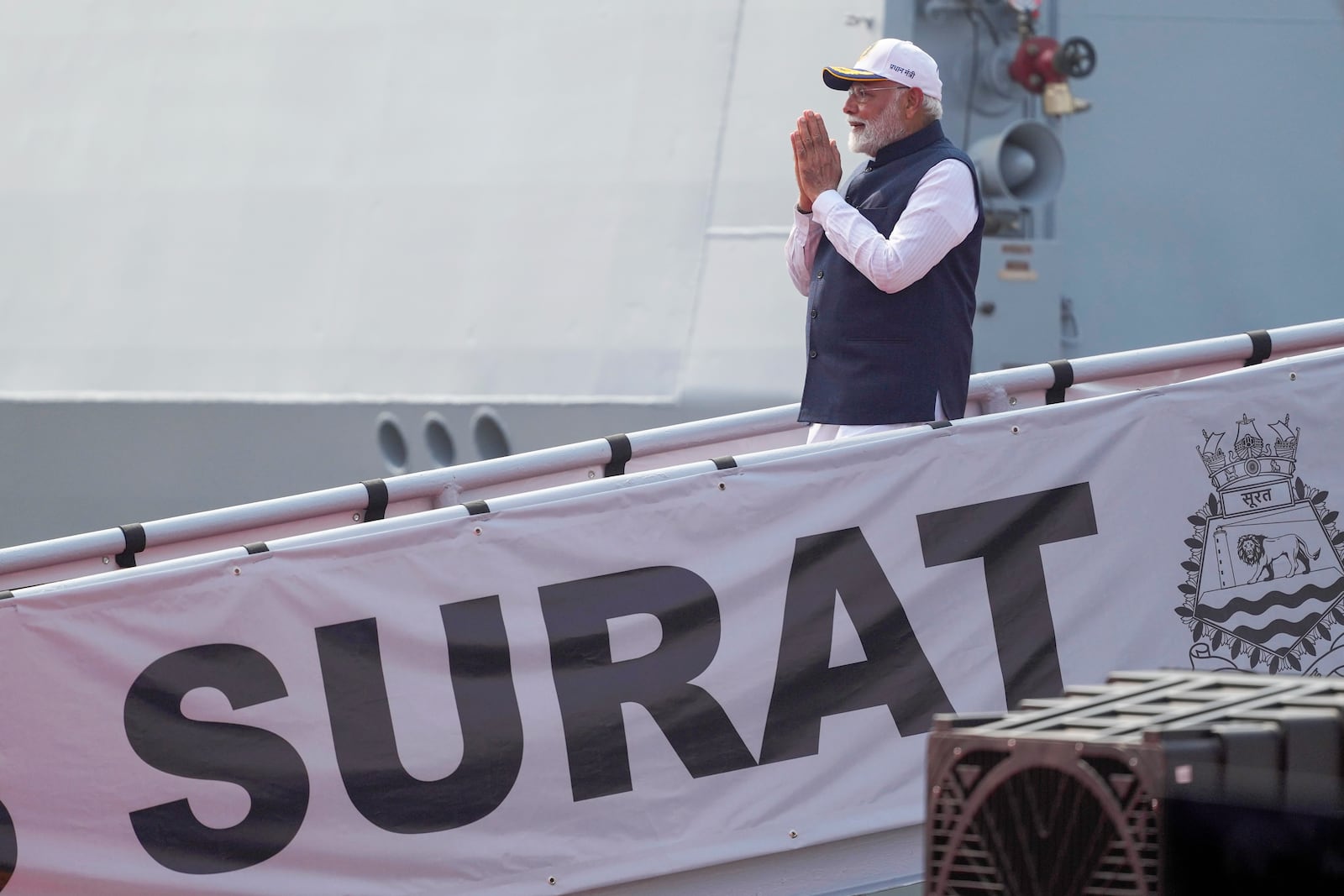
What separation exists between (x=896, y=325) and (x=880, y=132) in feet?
1.48

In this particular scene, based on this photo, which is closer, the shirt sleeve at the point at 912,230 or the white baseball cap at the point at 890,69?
the shirt sleeve at the point at 912,230

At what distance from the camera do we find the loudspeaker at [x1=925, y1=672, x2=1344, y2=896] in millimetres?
2105

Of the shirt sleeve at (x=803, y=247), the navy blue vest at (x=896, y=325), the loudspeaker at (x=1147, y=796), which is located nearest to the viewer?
the loudspeaker at (x=1147, y=796)

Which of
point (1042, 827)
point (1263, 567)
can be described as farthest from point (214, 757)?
point (1263, 567)

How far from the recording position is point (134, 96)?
861 centimetres

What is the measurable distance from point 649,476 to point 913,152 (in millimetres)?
934

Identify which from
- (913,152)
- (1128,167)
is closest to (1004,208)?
(1128,167)

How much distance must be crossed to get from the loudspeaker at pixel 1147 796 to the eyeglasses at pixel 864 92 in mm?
1923

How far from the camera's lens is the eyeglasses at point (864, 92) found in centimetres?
407

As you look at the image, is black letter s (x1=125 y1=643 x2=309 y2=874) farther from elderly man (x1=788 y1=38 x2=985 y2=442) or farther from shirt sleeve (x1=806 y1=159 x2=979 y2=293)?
shirt sleeve (x1=806 y1=159 x2=979 y2=293)

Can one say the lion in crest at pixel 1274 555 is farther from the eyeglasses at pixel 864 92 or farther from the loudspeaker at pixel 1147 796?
the loudspeaker at pixel 1147 796

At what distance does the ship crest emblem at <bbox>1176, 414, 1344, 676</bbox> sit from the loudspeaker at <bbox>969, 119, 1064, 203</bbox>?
7.32 feet

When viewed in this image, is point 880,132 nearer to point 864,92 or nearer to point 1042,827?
point 864,92

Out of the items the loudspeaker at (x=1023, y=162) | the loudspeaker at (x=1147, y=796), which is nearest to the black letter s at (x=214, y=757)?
the loudspeaker at (x=1147, y=796)
